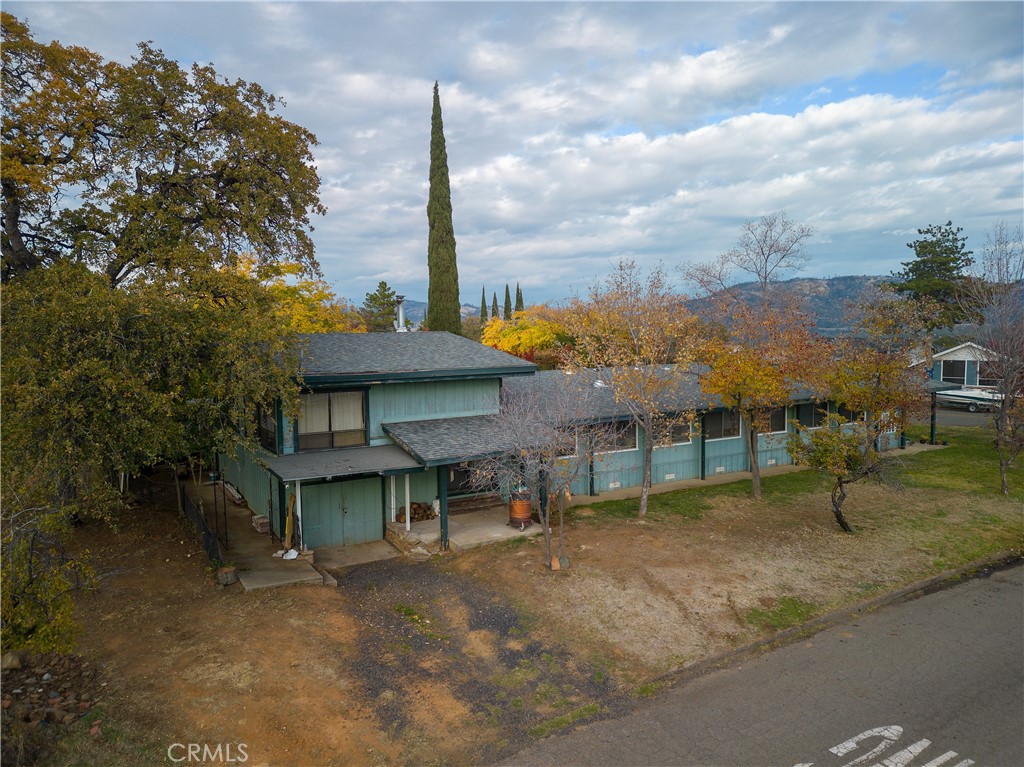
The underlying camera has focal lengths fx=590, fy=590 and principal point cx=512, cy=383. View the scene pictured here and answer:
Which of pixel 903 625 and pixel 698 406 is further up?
pixel 698 406

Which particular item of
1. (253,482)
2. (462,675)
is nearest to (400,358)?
(253,482)

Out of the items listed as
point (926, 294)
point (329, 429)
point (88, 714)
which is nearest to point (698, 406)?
point (329, 429)

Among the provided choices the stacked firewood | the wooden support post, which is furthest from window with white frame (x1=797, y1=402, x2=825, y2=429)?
the wooden support post

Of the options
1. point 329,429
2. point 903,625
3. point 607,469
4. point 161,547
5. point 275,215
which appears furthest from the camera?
point 607,469

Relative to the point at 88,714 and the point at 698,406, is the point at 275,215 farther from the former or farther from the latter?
the point at 698,406

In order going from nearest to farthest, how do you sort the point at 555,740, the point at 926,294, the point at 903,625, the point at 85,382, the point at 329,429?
the point at 555,740 < the point at 85,382 < the point at 903,625 < the point at 329,429 < the point at 926,294

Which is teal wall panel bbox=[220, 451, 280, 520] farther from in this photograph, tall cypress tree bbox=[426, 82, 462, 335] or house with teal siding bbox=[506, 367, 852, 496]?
tall cypress tree bbox=[426, 82, 462, 335]
